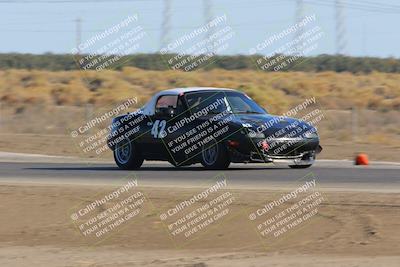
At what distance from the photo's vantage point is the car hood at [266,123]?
20.7 m

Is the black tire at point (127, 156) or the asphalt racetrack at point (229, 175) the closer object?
the asphalt racetrack at point (229, 175)

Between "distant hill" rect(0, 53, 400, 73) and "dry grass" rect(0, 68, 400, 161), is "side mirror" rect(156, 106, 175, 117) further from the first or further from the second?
"distant hill" rect(0, 53, 400, 73)

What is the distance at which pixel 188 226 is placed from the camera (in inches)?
575

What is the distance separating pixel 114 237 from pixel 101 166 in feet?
33.0

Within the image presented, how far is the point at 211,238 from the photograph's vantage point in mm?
13938

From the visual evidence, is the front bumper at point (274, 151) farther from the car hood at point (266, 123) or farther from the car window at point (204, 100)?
the car window at point (204, 100)

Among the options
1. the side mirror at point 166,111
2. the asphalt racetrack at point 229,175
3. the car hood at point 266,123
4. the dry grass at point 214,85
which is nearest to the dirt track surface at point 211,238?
the asphalt racetrack at point 229,175

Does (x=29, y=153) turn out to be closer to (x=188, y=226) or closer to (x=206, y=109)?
(x=206, y=109)

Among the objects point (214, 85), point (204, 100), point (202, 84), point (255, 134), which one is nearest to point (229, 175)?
point (255, 134)

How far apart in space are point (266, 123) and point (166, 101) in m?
2.52

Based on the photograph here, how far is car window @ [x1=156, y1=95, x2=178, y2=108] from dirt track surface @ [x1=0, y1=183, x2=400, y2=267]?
4.79 meters

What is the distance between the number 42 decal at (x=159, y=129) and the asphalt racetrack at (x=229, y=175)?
73cm

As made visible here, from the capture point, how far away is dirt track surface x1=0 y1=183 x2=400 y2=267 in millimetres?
12164

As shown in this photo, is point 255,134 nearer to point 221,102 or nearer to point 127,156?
point 221,102
